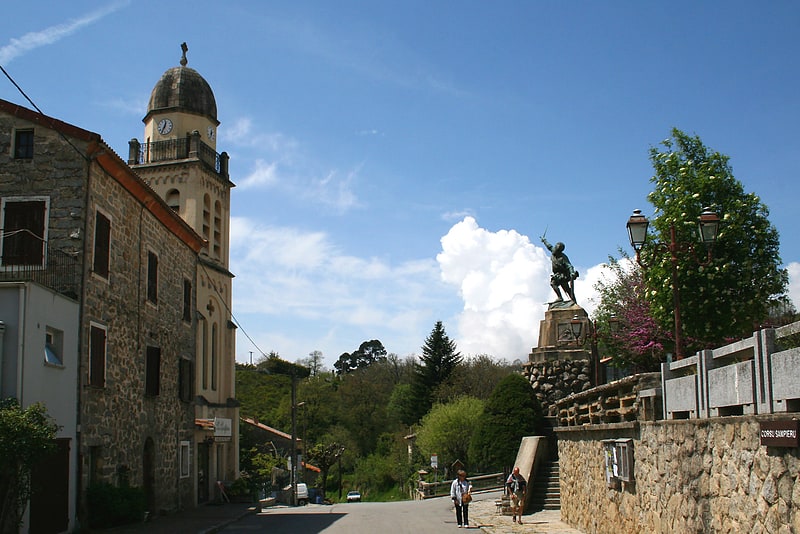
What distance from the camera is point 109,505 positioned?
17.5 metres

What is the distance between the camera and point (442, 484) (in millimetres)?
39719

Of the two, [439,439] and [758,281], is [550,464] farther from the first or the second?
[439,439]

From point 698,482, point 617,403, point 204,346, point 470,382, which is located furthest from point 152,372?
point 470,382

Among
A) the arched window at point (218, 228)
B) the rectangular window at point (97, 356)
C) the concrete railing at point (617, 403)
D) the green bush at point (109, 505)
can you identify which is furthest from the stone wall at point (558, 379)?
the arched window at point (218, 228)

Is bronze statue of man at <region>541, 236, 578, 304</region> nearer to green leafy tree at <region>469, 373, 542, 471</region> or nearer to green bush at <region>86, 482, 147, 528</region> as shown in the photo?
green leafy tree at <region>469, 373, 542, 471</region>

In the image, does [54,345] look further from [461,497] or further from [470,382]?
[470,382]

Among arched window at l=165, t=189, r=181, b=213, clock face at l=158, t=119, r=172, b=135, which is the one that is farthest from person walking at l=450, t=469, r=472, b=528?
clock face at l=158, t=119, r=172, b=135

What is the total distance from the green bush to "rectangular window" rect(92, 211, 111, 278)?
4.78 meters

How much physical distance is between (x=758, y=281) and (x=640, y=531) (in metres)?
9.07

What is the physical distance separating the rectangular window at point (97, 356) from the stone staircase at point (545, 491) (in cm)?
1313

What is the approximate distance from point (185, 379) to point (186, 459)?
8.44 feet

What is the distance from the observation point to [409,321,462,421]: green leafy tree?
60.6 meters

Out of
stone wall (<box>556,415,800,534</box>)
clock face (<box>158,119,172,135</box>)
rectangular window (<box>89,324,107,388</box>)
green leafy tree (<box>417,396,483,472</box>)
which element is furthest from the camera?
green leafy tree (<box>417,396,483,472</box>)

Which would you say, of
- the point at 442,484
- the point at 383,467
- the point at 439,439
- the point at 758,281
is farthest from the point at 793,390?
the point at 383,467
